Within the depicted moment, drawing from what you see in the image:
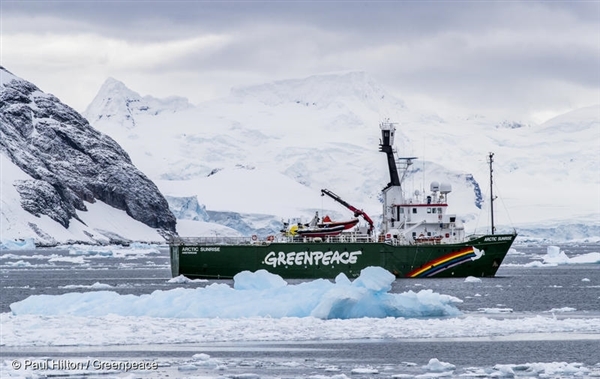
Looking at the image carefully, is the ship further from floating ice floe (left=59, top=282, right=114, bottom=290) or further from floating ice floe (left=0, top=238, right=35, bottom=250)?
floating ice floe (left=0, top=238, right=35, bottom=250)

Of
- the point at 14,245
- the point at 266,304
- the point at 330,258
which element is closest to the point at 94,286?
the point at 330,258

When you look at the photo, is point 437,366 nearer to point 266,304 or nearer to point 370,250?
point 266,304

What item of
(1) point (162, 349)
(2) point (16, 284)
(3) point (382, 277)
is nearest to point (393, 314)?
(3) point (382, 277)

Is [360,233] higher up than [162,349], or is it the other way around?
[360,233]

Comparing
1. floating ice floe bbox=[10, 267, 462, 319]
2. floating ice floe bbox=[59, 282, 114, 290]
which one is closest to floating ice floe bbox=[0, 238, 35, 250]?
floating ice floe bbox=[59, 282, 114, 290]

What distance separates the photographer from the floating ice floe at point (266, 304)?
1778 inches

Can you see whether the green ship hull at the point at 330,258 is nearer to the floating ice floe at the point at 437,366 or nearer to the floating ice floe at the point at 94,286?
the floating ice floe at the point at 94,286

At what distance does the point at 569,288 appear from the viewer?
71.1 metres

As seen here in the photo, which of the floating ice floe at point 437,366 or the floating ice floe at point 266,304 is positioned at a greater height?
the floating ice floe at point 266,304

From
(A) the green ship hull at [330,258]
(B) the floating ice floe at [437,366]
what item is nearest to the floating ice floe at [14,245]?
(A) the green ship hull at [330,258]

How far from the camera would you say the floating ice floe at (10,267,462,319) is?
1778 inches

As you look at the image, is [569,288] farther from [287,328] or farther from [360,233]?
[287,328]

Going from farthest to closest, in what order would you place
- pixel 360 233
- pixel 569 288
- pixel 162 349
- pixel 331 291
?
pixel 360 233 < pixel 569 288 < pixel 331 291 < pixel 162 349

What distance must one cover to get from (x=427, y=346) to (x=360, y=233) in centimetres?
3776
